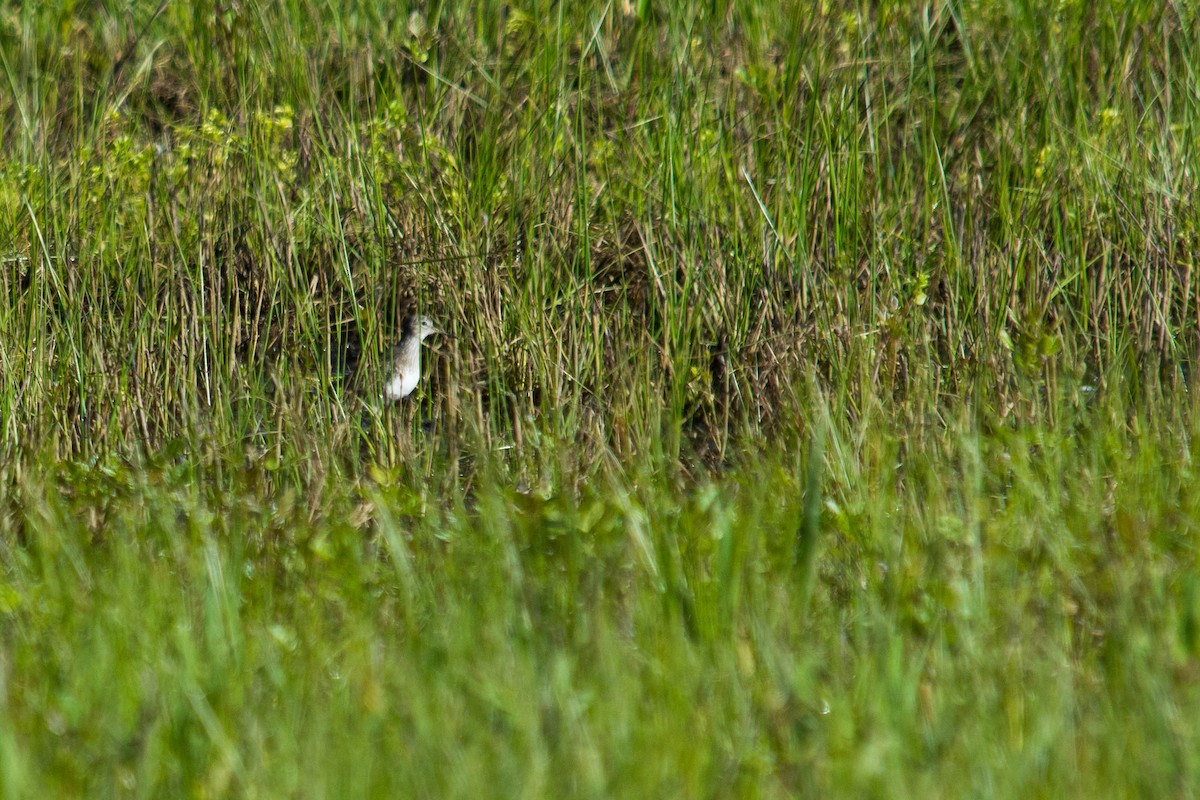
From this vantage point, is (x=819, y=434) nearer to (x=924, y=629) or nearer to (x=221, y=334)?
(x=924, y=629)

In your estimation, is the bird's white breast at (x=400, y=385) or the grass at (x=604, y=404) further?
the bird's white breast at (x=400, y=385)

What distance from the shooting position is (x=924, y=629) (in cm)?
255

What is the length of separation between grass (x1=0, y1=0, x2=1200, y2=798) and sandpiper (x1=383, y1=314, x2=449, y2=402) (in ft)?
0.24

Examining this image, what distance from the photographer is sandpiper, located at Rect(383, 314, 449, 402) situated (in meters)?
4.16

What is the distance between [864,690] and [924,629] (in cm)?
30

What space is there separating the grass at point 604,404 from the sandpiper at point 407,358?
0.24ft

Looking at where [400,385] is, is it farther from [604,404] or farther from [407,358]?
[604,404]

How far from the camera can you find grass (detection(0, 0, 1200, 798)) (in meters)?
2.24

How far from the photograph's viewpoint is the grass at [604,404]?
2.24 metres

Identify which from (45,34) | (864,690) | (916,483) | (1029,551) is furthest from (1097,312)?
(45,34)

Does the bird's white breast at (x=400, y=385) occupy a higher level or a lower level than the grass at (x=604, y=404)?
lower

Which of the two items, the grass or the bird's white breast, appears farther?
the bird's white breast

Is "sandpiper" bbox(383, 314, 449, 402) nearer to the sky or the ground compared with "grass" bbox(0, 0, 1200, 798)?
nearer to the ground

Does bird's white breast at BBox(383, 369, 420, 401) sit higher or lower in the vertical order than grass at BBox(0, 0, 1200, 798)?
lower
